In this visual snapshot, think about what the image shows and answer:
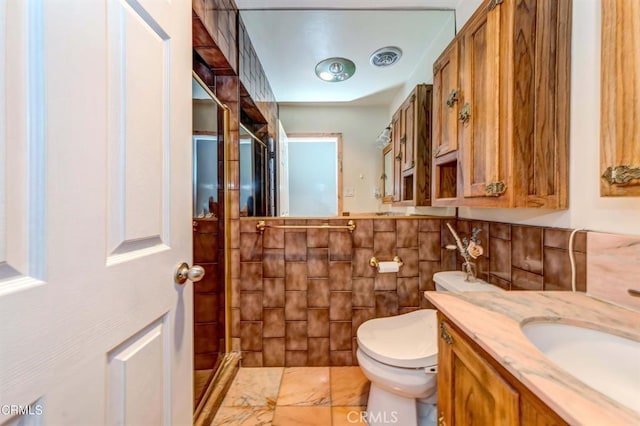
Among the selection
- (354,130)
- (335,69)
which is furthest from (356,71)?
(354,130)

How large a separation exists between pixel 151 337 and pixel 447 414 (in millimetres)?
815

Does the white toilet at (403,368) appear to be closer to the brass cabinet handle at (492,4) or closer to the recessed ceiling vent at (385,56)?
the brass cabinet handle at (492,4)

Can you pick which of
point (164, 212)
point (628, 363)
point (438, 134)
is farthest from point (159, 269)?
Answer: point (438, 134)

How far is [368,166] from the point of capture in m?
2.04

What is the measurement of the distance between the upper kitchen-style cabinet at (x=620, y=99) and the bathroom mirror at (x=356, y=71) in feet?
3.64

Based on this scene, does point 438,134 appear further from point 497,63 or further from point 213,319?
point 213,319

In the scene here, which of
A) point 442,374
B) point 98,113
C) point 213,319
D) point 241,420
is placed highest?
point 98,113

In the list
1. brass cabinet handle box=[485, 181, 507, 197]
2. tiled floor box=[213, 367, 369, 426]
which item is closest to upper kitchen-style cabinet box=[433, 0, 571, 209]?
brass cabinet handle box=[485, 181, 507, 197]

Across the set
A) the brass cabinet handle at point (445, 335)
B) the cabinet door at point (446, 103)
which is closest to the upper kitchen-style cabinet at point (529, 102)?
the cabinet door at point (446, 103)

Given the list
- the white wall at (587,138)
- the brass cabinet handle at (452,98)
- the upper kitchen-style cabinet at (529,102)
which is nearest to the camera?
the white wall at (587,138)

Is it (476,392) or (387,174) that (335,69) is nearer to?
(387,174)

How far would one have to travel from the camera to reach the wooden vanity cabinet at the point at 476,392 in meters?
0.48

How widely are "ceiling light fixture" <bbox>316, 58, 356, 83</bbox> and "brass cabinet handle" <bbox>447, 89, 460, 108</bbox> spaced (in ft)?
3.05

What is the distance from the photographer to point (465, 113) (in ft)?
3.78
